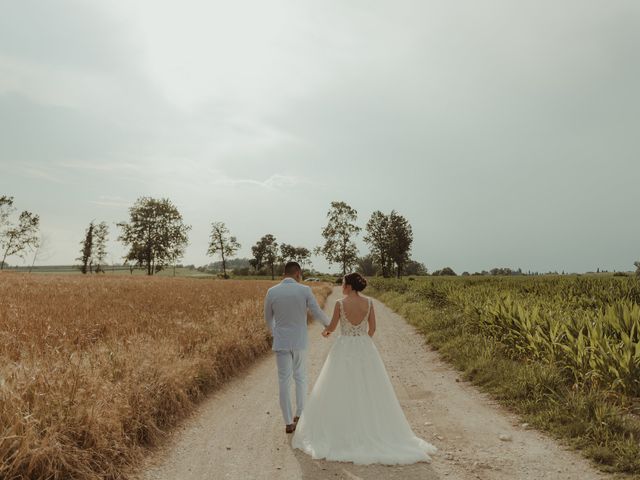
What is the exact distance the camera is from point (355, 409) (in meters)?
5.48

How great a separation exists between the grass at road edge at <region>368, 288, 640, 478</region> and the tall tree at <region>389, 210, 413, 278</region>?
66.2 m

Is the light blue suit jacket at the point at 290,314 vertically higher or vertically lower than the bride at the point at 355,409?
higher

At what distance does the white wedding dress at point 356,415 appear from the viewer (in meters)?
5.15

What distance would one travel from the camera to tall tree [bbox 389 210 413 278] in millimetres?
77625

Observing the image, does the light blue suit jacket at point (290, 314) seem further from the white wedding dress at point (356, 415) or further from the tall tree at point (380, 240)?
the tall tree at point (380, 240)

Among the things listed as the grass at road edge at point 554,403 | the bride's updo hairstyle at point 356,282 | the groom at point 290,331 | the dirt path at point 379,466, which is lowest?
the dirt path at point 379,466

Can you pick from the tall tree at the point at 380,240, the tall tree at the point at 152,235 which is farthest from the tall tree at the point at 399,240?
the tall tree at the point at 152,235

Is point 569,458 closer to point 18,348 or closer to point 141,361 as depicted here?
point 141,361

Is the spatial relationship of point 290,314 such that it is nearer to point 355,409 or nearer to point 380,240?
point 355,409

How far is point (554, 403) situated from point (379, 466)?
3.56 meters

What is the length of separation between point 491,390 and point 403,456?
3.93 metres

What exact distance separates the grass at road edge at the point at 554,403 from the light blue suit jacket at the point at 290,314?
12.3ft

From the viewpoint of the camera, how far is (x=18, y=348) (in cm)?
724

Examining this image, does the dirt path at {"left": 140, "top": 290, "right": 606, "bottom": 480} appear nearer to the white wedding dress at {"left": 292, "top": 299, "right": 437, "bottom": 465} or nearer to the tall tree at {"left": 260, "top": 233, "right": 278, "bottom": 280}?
the white wedding dress at {"left": 292, "top": 299, "right": 437, "bottom": 465}
